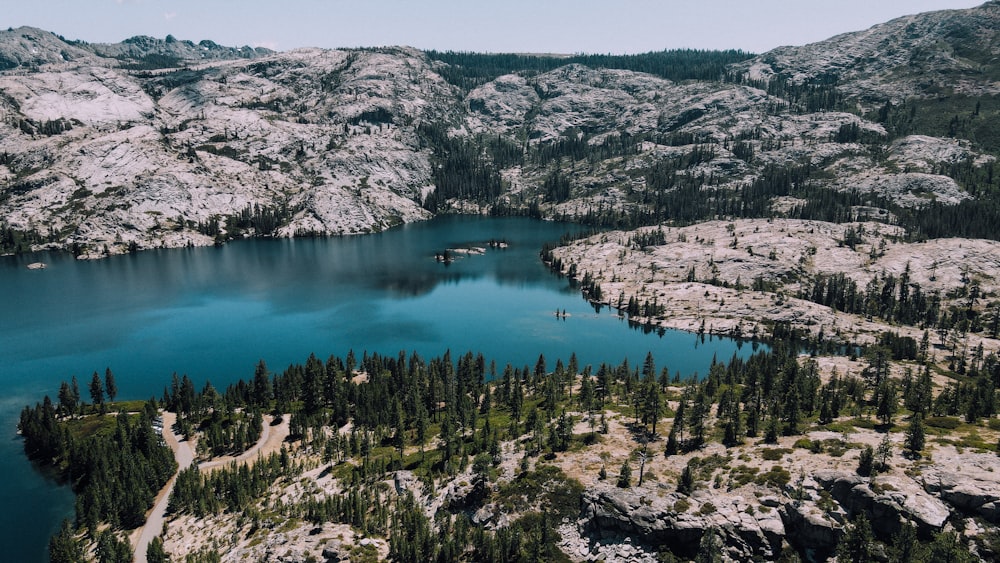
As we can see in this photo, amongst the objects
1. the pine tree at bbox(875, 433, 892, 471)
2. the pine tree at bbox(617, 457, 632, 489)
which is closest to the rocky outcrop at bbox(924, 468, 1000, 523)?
the pine tree at bbox(875, 433, 892, 471)

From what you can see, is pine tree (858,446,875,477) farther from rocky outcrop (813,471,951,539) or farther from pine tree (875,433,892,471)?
rocky outcrop (813,471,951,539)

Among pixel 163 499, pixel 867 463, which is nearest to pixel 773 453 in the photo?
pixel 867 463

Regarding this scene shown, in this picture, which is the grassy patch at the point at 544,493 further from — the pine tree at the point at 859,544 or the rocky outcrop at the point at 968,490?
the rocky outcrop at the point at 968,490

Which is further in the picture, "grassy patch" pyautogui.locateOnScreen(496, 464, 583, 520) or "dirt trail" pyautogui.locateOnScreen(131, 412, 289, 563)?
"dirt trail" pyautogui.locateOnScreen(131, 412, 289, 563)

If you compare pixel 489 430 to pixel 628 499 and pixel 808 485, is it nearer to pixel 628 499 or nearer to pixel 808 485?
pixel 628 499

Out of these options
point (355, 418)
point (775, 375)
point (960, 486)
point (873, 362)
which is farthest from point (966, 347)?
point (355, 418)

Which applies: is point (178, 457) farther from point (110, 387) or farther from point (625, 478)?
point (625, 478)

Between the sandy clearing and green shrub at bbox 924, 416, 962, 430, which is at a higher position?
green shrub at bbox 924, 416, 962, 430

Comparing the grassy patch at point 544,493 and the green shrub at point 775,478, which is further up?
the green shrub at point 775,478

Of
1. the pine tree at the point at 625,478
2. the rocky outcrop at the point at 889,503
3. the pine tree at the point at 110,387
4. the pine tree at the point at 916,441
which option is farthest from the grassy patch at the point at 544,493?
the pine tree at the point at 110,387
